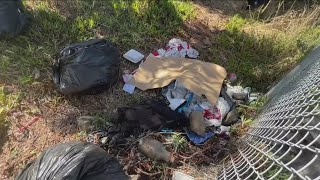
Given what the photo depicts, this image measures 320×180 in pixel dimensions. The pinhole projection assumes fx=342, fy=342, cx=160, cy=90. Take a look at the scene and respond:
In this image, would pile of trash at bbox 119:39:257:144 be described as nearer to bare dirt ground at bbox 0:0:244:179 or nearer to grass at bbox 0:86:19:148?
bare dirt ground at bbox 0:0:244:179

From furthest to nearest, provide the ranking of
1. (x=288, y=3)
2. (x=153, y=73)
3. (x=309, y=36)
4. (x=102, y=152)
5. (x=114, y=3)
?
(x=288, y=3) → (x=114, y=3) → (x=309, y=36) → (x=153, y=73) → (x=102, y=152)

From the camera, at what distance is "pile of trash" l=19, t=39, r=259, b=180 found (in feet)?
7.74

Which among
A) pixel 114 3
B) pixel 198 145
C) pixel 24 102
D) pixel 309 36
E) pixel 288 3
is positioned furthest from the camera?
pixel 288 3

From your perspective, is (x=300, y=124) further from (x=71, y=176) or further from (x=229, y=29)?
(x=229, y=29)

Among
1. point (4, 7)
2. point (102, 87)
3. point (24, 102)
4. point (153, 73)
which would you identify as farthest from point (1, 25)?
point (153, 73)

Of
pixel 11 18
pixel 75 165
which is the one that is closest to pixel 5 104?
pixel 11 18

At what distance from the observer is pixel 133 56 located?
3.19 meters

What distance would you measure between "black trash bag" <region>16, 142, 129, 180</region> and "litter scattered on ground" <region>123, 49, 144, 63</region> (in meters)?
1.20

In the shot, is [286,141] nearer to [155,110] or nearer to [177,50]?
[155,110]

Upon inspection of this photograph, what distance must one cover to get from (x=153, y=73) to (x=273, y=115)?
1166 mm

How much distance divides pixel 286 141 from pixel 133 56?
6.07 feet

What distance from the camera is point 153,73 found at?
9.91 ft

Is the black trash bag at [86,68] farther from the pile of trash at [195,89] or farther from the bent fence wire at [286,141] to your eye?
the bent fence wire at [286,141]

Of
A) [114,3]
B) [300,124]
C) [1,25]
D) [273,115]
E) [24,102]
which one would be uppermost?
[300,124]
